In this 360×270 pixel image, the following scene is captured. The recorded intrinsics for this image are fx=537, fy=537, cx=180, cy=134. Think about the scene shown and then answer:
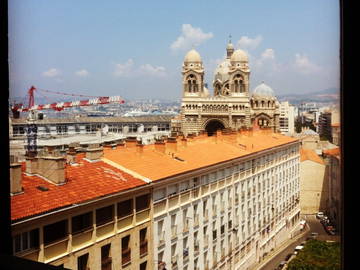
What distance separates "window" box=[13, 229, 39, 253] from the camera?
363 centimetres

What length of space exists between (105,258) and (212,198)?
2.96 m

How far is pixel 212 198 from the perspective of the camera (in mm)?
7379

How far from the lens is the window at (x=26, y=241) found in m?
3.63

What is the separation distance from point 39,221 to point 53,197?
450 millimetres

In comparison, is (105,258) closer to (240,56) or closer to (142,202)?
(142,202)

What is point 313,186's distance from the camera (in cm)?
1418

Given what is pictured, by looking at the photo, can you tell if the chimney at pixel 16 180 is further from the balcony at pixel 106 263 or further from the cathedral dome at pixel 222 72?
the cathedral dome at pixel 222 72

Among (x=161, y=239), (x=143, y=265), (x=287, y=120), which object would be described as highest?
(x=287, y=120)

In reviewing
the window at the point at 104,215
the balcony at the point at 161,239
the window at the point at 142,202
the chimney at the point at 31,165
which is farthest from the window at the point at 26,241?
the balcony at the point at 161,239

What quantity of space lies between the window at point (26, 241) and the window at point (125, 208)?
45.7 inches

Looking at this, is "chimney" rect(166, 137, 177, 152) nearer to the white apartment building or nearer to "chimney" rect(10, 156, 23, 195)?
"chimney" rect(10, 156, 23, 195)

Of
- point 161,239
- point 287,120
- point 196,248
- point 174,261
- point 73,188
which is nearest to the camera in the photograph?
point 73,188

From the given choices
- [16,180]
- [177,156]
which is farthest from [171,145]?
[16,180]
